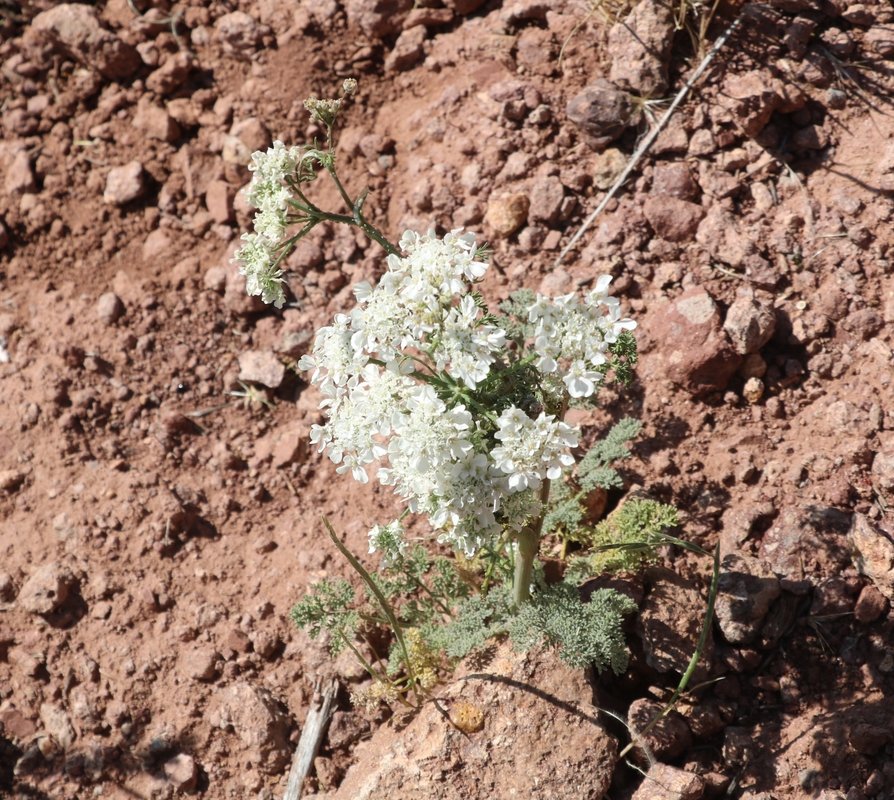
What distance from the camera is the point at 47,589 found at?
4.14 metres

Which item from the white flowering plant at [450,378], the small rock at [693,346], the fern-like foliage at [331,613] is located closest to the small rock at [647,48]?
the small rock at [693,346]

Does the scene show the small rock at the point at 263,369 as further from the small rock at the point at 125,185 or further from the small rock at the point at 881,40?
the small rock at the point at 881,40

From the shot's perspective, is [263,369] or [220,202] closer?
[263,369]

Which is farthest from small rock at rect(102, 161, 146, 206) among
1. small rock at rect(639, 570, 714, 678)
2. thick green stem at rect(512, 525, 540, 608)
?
small rock at rect(639, 570, 714, 678)

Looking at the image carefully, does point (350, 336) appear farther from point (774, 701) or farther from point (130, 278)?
point (130, 278)

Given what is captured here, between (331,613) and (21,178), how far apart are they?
10.6 ft

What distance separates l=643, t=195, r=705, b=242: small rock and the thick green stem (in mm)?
1795

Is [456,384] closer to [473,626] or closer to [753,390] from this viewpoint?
[473,626]

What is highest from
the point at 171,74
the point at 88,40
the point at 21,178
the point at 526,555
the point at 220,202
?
the point at 88,40

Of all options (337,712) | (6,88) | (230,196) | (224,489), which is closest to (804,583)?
(337,712)

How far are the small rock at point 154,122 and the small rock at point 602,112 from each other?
2292 millimetres

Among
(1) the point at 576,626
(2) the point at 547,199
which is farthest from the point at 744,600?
(2) the point at 547,199

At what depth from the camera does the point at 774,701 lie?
352cm

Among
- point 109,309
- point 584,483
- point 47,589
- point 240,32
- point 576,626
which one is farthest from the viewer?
point 240,32
